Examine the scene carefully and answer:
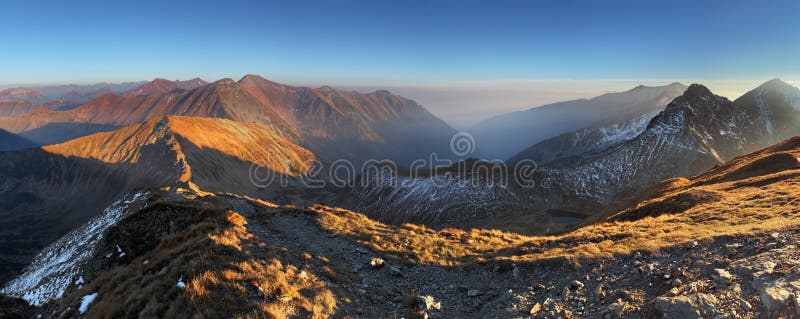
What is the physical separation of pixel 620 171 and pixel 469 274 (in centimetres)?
14144

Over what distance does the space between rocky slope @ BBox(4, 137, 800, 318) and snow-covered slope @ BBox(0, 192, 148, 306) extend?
847 centimetres

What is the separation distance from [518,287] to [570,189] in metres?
122

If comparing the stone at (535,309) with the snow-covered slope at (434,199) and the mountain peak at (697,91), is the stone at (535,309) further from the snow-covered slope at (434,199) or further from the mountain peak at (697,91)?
the mountain peak at (697,91)

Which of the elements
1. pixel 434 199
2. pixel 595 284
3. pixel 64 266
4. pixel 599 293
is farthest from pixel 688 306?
pixel 434 199

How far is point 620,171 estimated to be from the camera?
13175cm

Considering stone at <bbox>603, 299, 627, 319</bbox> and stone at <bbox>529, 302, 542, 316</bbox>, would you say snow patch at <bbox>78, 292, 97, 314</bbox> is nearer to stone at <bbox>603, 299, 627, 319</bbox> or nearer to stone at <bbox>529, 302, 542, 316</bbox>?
stone at <bbox>529, 302, 542, 316</bbox>

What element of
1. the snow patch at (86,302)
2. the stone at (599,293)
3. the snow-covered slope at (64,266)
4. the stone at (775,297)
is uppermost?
the stone at (775,297)

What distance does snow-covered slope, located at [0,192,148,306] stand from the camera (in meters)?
27.7

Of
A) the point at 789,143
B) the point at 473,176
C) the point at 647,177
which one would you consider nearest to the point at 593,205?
the point at 647,177

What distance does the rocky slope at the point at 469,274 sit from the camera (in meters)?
9.67

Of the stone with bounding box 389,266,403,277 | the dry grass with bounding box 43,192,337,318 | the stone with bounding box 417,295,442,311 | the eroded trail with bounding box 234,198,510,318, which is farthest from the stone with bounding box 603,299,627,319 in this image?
the stone with bounding box 389,266,403,277

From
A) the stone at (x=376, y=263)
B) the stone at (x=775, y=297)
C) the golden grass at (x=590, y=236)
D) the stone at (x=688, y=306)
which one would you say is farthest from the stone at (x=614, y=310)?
the stone at (x=376, y=263)

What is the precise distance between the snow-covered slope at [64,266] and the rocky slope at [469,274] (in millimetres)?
8468

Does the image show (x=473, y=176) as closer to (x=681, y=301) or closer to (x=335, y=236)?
(x=335, y=236)
